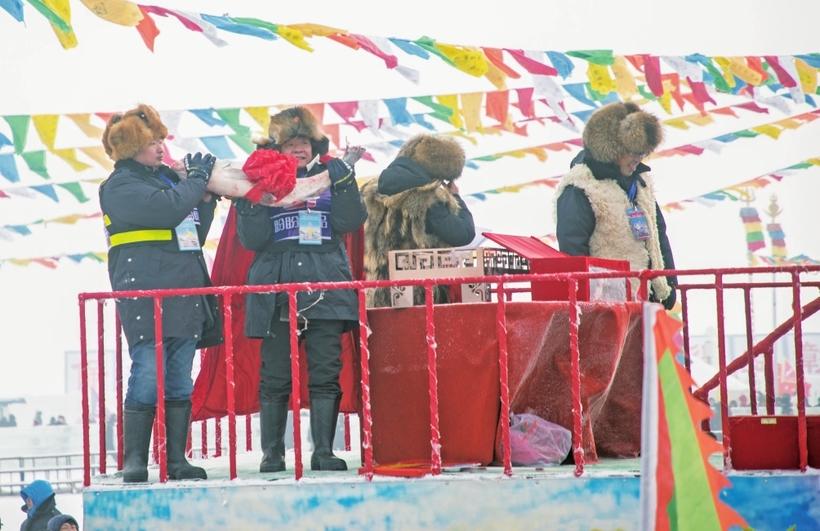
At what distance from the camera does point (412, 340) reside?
3760 millimetres

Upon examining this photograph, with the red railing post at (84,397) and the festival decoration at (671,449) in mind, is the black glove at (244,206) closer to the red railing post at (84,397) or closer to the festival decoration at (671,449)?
the red railing post at (84,397)

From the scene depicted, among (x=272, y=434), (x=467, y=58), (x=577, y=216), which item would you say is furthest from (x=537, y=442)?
(x=467, y=58)

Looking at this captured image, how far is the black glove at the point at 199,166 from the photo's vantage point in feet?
12.6

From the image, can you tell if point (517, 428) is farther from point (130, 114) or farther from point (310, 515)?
point (130, 114)

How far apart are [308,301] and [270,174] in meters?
0.52

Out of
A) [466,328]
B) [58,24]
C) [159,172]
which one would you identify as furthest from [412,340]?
[58,24]

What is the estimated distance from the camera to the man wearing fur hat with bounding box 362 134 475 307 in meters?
4.27

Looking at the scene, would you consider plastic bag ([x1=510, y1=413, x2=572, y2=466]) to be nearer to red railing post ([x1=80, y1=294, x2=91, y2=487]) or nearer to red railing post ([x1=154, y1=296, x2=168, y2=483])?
red railing post ([x1=154, y1=296, x2=168, y2=483])

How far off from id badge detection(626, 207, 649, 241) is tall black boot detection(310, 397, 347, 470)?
1.70 metres

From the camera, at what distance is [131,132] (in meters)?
3.81

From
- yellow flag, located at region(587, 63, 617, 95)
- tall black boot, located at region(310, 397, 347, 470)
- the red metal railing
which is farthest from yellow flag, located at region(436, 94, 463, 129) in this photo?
the red metal railing

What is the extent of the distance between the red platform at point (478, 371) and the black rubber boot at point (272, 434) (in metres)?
0.38

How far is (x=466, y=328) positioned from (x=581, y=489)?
0.74 metres

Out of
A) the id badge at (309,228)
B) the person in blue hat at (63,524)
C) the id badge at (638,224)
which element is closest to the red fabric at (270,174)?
the id badge at (309,228)
